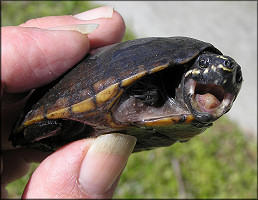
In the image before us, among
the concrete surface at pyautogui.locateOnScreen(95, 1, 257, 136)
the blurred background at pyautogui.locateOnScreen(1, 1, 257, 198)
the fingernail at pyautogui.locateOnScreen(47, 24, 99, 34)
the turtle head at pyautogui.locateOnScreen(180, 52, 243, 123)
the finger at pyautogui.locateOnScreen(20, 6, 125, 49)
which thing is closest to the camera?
the turtle head at pyautogui.locateOnScreen(180, 52, 243, 123)

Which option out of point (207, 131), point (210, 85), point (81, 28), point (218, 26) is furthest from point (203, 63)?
point (218, 26)

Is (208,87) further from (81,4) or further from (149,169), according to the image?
(81,4)

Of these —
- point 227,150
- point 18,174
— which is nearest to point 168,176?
point 227,150

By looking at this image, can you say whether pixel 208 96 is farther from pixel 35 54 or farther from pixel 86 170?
pixel 35 54

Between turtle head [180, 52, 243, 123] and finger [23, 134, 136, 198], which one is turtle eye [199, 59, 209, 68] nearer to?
turtle head [180, 52, 243, 123]

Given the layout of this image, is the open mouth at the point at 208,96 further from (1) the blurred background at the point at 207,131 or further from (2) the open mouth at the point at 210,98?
(1) the blurred background at the point at 207,131

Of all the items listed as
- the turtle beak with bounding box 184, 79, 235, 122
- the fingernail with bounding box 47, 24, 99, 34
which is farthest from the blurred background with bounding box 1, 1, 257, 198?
the turtle beak with bounding box 184, 79, 235, 122

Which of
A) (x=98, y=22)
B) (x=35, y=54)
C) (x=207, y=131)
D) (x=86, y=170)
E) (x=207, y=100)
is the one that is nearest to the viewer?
(x=207, y=100)
